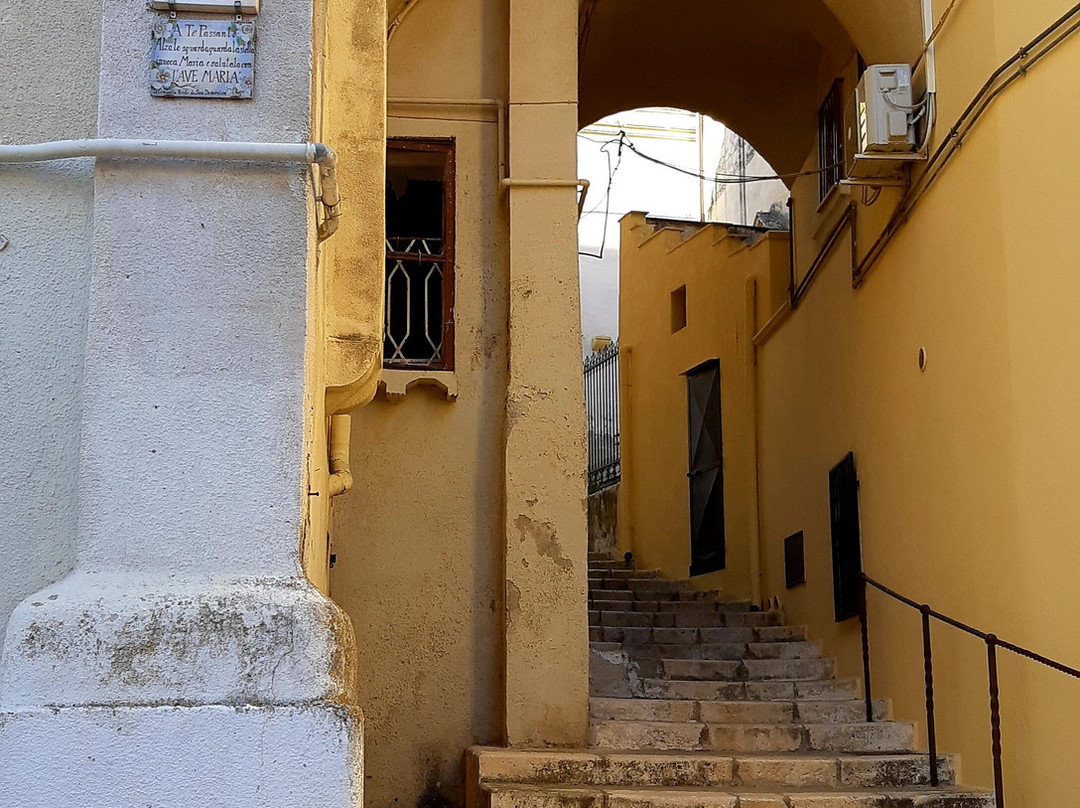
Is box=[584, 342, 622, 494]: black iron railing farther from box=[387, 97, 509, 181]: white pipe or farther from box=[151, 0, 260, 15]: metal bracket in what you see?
box=[151, 0, 260, 15]: metal bracket

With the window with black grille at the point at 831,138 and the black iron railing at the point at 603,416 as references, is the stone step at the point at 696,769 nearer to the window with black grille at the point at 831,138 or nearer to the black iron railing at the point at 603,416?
the window with black grille at the point at 831,138

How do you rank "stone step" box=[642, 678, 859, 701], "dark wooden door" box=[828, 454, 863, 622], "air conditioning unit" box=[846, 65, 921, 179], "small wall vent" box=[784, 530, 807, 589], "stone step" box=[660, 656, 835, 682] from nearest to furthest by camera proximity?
1. "air conditioning unit" box=[846, 65, 921, 179]
2. "stone step" box=[642, 678, 859, 701]
3. "stone step" box=[660, 656, 835, 682]
4. "dark wooden door" box=[828, 454, 863, 622]
5. "small wall vent" box=[784, 530, 807, 589]

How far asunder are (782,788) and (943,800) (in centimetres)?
79

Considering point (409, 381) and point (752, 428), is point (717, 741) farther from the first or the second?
point (752, 428)

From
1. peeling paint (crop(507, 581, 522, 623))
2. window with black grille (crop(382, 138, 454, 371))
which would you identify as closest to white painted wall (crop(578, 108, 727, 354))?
window with black grille (crop(382, 138, 454, 371))

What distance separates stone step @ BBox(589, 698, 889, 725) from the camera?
8141 mm

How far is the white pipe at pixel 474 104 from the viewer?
8.37m

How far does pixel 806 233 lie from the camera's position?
12.0 metres

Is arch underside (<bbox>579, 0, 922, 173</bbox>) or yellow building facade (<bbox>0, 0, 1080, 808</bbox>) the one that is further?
arch underside (<bbox>579, 0, 922, 173</bbox>)

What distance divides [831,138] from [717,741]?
5.22m

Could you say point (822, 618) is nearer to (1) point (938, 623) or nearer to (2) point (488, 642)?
(1) point (938, 623)

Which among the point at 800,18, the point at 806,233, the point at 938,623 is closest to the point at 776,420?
the point at 806,233

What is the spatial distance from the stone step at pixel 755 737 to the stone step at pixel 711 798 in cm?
79

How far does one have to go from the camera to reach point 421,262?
8336mm
